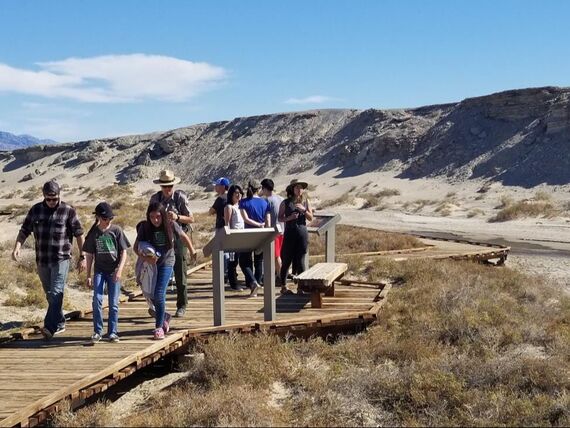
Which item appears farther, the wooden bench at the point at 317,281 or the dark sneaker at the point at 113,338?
the wooden bench at the point at 317,281

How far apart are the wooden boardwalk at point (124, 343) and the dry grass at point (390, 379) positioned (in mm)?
229

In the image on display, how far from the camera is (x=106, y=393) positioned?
261 inches

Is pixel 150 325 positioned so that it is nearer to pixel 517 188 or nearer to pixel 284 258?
pixel 284 258

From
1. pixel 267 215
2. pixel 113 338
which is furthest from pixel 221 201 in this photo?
pixel 113 338

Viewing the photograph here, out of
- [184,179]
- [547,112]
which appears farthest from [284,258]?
[184,179]

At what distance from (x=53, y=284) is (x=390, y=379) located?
11.9 ft

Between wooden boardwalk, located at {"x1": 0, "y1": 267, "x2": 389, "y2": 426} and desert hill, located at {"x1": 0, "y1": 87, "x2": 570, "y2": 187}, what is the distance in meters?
32.6

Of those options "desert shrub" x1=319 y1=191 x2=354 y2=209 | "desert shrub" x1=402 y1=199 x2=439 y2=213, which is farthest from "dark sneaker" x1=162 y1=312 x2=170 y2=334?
"desert shrub" x1=319 y1=191 x2=354 y2=209

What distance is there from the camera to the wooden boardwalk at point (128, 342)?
17.9 ft

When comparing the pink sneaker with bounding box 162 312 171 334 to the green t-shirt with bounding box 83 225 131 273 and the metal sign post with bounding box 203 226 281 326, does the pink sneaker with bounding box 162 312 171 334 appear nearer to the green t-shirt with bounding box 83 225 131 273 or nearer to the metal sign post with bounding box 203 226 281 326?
the metal sign post with bounding box 203 226 281 326

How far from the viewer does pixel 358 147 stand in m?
53.9

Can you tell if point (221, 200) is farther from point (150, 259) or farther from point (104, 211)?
point (104, 211)

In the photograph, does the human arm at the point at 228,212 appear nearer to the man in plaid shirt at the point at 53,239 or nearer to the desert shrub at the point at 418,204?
the man in plaid shirt at the point at 53,239

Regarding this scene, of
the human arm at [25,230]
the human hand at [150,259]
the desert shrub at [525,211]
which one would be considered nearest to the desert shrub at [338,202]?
the desert shrub at [525,211]
